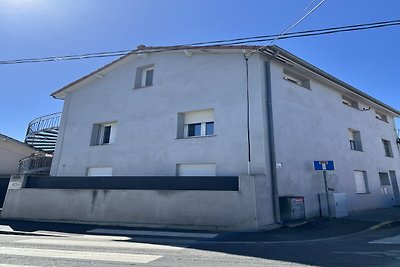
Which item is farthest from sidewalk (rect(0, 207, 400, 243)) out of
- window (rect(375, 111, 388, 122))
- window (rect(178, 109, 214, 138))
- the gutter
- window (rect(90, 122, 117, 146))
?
window (rect(375, 111, 388, 122))

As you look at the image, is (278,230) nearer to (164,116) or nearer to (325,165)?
(325,165)

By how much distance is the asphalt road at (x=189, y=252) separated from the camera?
16.7 ft

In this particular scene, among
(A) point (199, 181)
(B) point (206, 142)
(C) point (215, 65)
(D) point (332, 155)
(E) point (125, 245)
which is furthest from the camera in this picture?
(D) point (332, 155)

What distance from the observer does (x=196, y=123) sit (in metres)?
12.6

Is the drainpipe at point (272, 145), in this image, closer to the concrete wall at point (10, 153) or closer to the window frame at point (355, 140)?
the window frame at point (355, 140)

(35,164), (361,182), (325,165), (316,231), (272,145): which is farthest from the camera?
(35,164)

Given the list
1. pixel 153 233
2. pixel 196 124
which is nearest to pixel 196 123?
pixel 196 124

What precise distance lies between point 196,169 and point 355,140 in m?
11.0

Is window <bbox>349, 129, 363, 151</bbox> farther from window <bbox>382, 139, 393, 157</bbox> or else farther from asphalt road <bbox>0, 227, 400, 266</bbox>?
asphalt road <bbox>0, 227, 400, 266</bbox>

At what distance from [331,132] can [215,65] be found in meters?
7.07

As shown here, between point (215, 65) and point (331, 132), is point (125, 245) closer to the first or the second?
point (215, 65)

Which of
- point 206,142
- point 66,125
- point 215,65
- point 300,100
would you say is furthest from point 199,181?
point 66,125

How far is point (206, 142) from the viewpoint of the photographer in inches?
457

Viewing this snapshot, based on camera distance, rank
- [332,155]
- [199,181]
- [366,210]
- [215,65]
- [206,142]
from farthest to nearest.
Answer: [366,210], [332,155], [215,65], [206,142], [199,181]
